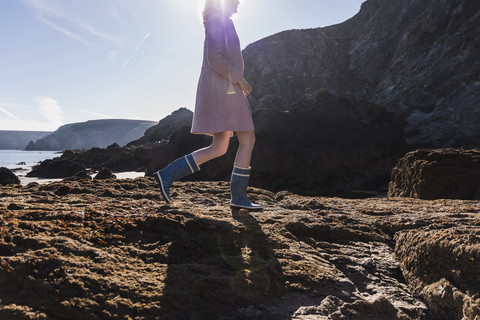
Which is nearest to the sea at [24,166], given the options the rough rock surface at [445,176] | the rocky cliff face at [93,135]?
the rough rock surface at [445,176]

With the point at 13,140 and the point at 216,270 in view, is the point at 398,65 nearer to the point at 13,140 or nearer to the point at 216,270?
the point at 216,270

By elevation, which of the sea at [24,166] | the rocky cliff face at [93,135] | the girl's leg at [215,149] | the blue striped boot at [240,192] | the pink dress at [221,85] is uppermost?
the rocky cliff face at [93,135]

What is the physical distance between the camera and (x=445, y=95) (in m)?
22.8

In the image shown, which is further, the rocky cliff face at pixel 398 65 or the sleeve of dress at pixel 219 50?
the rocky cliff face at pixel 398 65

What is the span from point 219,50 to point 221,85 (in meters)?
0.32

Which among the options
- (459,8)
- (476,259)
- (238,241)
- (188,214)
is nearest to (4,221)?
(188,214)

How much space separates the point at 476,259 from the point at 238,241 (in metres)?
1.29

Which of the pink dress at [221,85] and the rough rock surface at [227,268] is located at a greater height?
the pink dress at [221,85]

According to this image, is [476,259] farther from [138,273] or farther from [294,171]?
[294,171]

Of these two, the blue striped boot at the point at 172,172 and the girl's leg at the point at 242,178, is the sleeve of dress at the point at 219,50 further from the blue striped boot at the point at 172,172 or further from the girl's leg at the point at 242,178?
the blue striped boot at the point at 172,172

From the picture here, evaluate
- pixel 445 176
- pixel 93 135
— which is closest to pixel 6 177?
pixel 445 176

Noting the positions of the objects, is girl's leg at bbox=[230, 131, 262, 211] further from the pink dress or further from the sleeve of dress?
the sleeve of dress

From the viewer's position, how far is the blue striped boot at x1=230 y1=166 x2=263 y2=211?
10.0 ft

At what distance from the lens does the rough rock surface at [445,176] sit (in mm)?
5154
